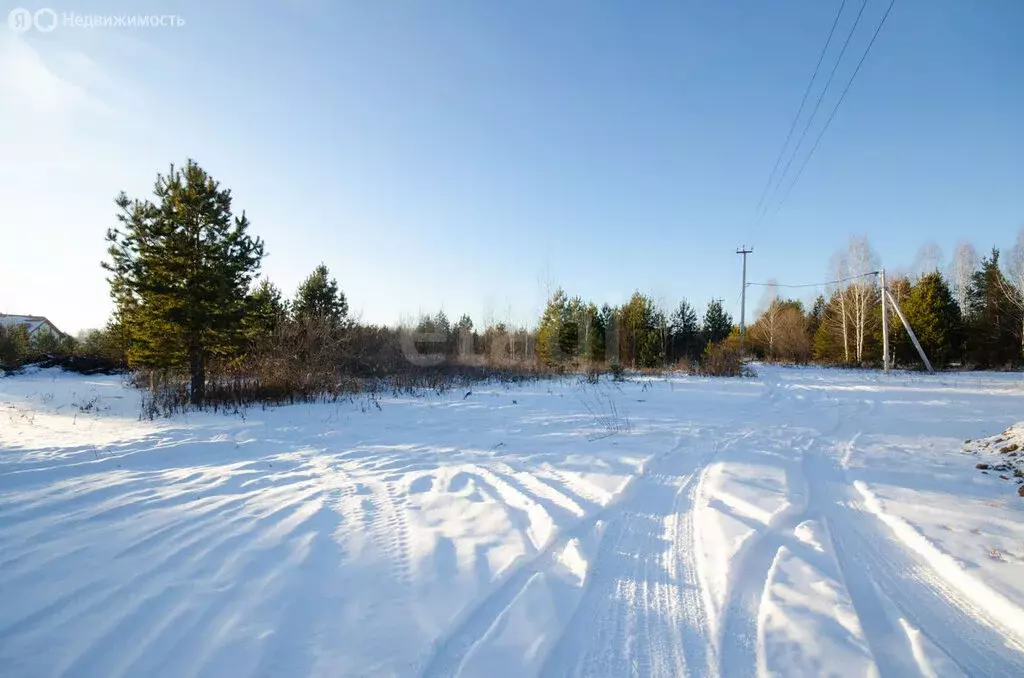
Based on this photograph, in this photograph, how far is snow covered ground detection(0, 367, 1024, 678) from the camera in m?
1.90

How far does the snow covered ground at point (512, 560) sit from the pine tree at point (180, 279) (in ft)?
19.1

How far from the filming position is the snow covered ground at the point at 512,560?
1.90 meters

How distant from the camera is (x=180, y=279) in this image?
11.4 meters

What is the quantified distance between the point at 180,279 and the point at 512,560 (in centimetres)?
1283

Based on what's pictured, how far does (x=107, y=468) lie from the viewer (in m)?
4.89

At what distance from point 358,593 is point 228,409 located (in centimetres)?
915

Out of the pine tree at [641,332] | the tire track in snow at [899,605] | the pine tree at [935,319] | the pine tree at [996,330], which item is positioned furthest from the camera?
A: the pine tree at [641,332]

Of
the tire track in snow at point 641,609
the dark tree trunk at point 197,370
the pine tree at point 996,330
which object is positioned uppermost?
the pine tree at point 996,330

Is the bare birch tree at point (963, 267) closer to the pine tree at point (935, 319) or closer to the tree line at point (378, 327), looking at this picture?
the tree line at point (378, 327)

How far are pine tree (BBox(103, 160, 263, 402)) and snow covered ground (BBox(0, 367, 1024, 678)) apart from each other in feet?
19.1

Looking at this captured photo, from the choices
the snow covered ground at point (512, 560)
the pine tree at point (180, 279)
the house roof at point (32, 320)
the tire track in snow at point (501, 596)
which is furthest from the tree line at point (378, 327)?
the house roof at point (32, 320)

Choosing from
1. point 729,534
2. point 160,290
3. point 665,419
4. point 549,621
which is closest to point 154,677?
point 549,621

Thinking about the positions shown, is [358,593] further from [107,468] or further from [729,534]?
[107,468]

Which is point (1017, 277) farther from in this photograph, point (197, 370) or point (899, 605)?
point (197, 370)
